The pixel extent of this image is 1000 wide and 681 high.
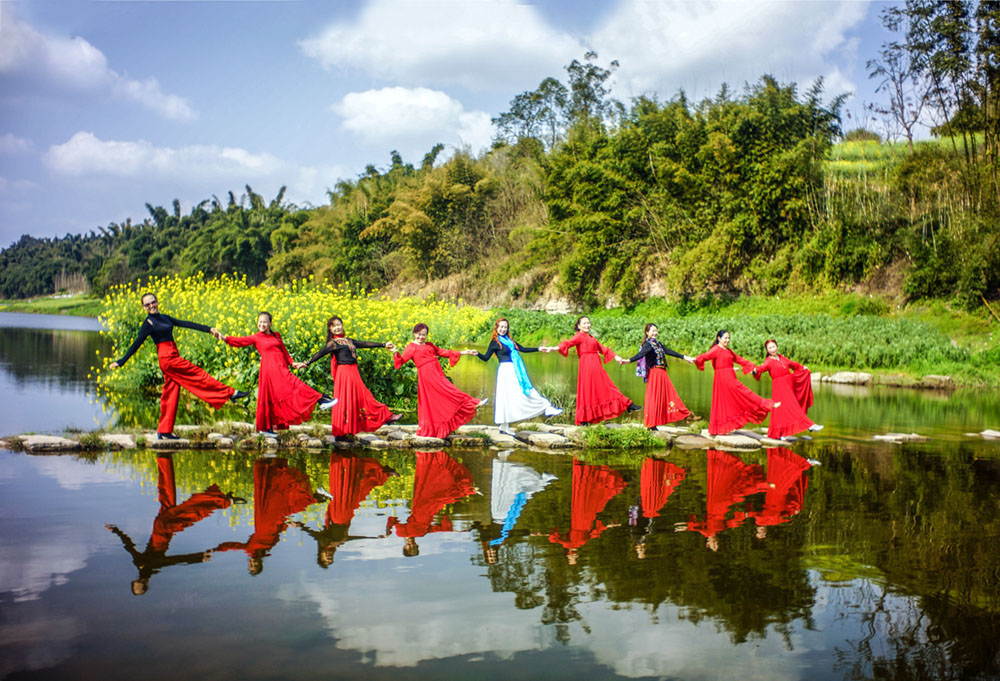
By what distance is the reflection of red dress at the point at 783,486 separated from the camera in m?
7.20

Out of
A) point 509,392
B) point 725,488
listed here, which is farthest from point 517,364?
point 725,488

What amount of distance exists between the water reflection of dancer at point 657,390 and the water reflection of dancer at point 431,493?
3.31 meters

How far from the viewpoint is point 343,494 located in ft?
25.0

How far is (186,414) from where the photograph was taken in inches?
507

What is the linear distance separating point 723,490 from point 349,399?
15.7 ft

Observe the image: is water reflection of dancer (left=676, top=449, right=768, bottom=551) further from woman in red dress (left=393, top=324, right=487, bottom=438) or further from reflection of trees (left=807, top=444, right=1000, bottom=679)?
woman in red dress (left=393, top=324, right=487, bottom=438)

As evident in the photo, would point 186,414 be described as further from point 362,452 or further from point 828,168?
point 828,168

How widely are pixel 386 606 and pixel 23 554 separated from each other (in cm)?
290

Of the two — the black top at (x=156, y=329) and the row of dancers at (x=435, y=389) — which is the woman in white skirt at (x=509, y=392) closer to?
the row of dancers at (x=435, y=389)

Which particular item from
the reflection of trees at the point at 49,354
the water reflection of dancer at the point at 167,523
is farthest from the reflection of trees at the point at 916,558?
the reflection of trees at the point at 49,354

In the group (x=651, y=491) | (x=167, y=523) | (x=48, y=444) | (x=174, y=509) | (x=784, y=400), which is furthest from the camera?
(x=784, y=400)

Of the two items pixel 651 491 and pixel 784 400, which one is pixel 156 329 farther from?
pixel 784 400

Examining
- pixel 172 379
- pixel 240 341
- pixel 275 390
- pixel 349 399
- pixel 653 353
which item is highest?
pixel 240 341

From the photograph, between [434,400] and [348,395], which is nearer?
[348,395]
